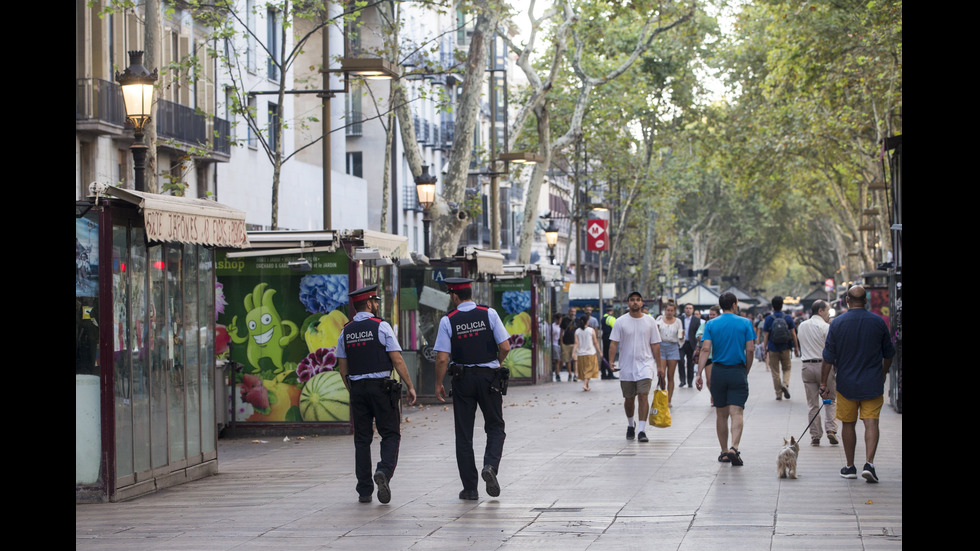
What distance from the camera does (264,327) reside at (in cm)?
1750

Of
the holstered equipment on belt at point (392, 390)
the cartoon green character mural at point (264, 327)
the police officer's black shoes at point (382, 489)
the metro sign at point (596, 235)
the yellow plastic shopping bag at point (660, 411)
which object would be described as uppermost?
the metro sign at point (596, 235)

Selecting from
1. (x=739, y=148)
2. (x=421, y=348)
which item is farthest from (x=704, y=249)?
(x=421, y=348)

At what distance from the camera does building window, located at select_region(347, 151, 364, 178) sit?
181 ft

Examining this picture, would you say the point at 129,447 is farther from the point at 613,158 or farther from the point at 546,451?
the point at 613,158

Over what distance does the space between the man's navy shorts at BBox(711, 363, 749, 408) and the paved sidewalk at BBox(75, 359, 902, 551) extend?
0.64 metres

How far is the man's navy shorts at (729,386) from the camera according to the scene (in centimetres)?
1355

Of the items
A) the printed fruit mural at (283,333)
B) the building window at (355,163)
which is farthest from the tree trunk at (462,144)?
the building window at (355,163)

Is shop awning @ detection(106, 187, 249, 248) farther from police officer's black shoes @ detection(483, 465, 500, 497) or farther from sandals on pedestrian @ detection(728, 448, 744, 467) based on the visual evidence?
sandals on pedestrian @ detection(728, 448, 744, 467)

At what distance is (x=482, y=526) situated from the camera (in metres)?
9.65

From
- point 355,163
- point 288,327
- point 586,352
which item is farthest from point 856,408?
point 355,163

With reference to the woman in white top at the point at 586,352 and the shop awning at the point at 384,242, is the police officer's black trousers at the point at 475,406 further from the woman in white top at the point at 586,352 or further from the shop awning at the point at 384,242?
the woman in white top at the point at 586,352

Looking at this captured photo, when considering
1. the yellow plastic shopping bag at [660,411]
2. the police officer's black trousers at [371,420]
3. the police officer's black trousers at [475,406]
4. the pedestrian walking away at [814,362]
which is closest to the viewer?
the police officer's black trousers at [371,420]

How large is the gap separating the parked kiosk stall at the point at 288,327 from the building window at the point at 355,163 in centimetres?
3793

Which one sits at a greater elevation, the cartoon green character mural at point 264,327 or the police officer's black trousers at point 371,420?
the cartoon green character mural at point 264,327
